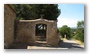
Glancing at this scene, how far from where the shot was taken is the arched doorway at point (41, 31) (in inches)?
226

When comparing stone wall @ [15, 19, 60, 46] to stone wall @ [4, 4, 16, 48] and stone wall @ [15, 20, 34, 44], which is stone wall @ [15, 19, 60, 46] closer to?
stone wall @ [15, 20, 34, 44]

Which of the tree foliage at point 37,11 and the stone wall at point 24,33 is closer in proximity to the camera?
the tree foliage at point 37,11

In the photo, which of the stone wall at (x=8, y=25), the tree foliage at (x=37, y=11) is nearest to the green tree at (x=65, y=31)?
the tree foliage at (x=37, y=11)

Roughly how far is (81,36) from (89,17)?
46cm

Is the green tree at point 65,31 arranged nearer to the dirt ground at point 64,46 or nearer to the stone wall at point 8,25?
the dirt ground at point 64,46

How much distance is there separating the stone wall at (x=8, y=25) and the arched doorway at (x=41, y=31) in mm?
573

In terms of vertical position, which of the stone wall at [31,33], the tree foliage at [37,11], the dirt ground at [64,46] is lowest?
the dirt ground at [64,46]

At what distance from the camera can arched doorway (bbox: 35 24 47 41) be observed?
18.8ft

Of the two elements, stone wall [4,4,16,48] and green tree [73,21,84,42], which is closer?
stone wall [4,4,16,48]

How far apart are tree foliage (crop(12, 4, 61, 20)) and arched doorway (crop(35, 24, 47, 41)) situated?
21cm

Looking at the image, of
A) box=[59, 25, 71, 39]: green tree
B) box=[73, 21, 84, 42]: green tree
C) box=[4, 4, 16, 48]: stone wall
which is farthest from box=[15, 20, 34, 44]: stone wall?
box=[73, 21, 84, 42]: green tree

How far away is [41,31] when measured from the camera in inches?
225

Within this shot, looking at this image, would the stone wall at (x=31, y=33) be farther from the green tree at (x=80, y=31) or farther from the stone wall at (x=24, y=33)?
the green tree at (x=80, y=31)

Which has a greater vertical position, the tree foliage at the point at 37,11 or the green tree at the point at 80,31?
the tree foliage at the point at 37,11
